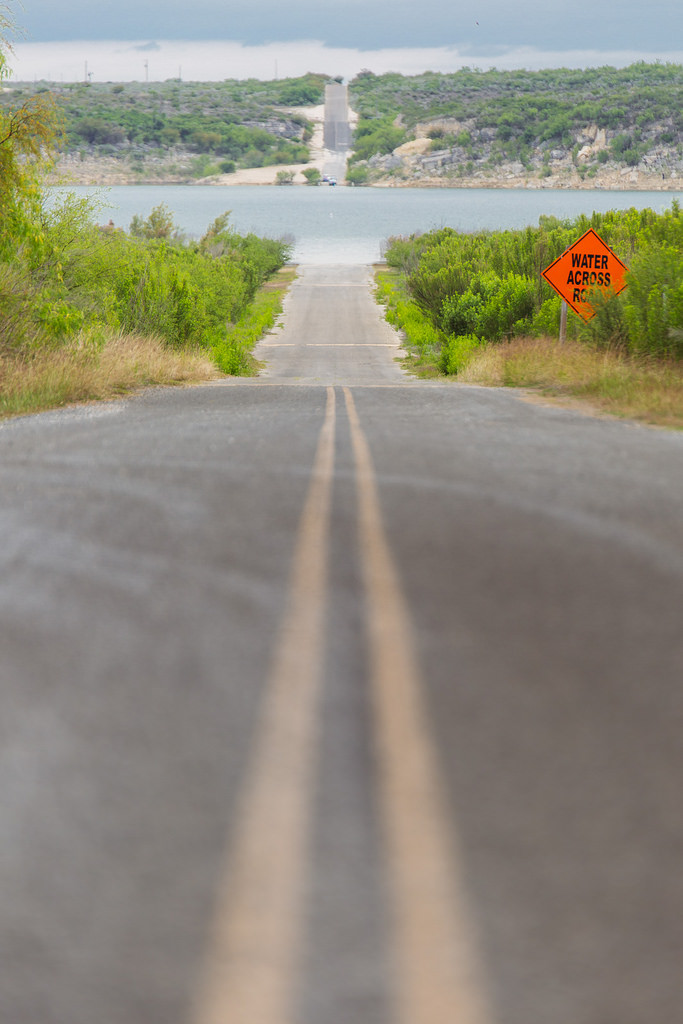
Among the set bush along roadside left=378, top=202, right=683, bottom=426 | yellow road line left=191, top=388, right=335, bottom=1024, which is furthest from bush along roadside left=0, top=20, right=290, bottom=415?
yellow road line left=191, top=388, right=335, bottom=1024

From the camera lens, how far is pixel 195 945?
2.39m

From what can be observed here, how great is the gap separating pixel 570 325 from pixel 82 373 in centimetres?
1690

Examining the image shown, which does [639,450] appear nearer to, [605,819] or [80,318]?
[605,819]

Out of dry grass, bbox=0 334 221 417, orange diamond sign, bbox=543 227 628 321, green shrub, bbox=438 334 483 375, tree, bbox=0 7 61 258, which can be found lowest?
green shrub, bbox=438 334 483 375

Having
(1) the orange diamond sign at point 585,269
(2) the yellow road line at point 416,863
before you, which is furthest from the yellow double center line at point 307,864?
(1) the orange diamond sign at point 585,269

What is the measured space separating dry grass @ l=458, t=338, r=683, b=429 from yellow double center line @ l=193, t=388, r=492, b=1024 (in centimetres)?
930

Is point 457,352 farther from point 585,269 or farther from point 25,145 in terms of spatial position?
point 25,145

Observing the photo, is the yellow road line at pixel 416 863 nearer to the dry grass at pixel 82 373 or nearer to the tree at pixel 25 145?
the dry grass at pixel 82 373

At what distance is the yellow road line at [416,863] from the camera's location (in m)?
2.21

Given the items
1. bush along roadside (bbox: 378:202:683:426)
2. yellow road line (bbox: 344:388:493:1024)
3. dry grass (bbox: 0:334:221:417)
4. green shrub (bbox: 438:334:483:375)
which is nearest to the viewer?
yellow road line (bbox: 344:388:493:1024)

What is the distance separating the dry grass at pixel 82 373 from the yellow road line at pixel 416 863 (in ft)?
37.5

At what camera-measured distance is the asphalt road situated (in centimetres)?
231

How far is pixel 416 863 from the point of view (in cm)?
276

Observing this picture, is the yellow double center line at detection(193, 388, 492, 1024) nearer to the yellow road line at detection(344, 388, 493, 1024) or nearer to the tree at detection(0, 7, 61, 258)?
the yellow road line at detection(344, 388, 493, 1024)
